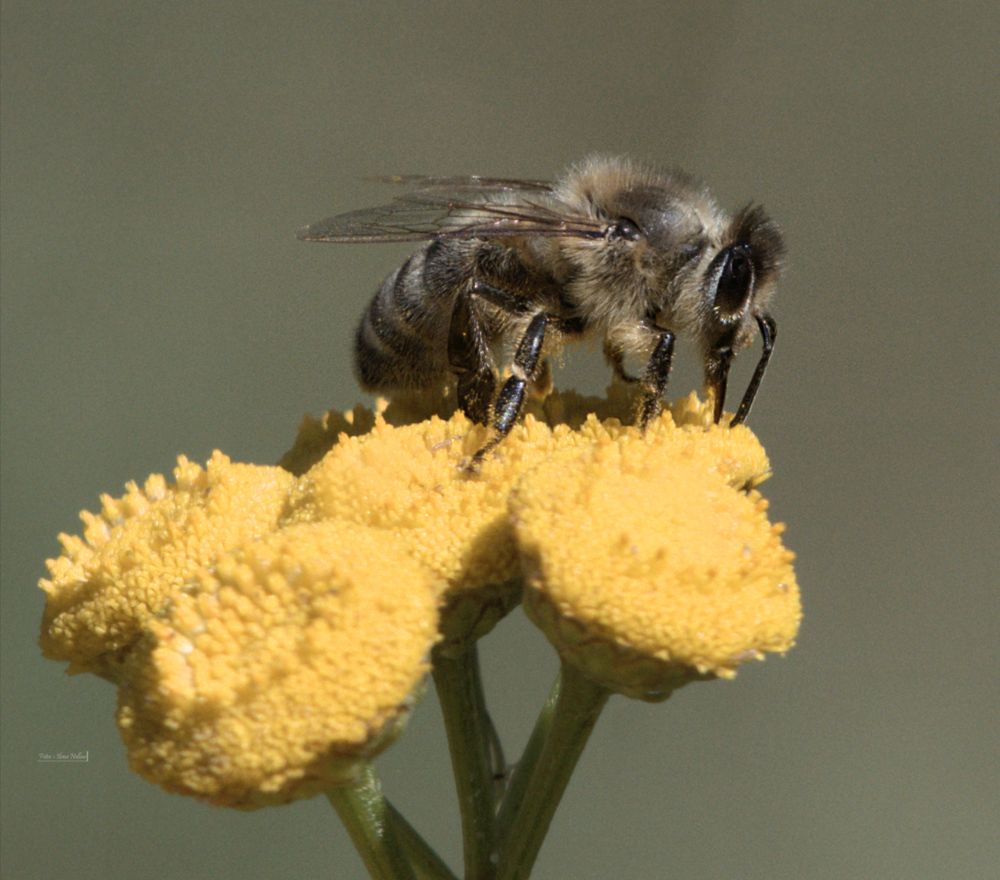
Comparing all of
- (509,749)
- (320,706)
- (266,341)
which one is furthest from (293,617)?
(266,341)

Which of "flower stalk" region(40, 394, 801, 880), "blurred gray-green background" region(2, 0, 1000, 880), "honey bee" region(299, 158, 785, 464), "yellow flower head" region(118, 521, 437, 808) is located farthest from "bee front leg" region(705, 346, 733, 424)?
"blurred gray-green background" region(2, 0, 1000, 880)

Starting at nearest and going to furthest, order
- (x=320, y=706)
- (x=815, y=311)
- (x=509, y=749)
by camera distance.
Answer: (x=320, y=706) → (x=509, y=749) → (x=815, y=311)

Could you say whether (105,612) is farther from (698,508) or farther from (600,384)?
(600,384)

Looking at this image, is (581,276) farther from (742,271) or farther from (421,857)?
(421,857)

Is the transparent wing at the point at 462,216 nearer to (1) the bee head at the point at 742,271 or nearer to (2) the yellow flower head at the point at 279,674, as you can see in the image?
(1) the bee head at the point at 742,271

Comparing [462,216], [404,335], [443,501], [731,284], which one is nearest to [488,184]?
[462,216]

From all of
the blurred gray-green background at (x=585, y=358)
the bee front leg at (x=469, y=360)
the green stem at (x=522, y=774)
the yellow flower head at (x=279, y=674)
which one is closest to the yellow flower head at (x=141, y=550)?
the yellow flower head at (x=279, y=674)
